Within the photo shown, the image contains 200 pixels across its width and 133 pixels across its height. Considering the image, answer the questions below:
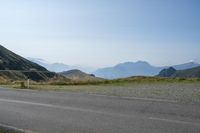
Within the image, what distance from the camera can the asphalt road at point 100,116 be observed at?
1006 cm

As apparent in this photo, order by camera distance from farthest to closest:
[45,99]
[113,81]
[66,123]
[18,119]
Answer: [113,81]
[45,99]
[18,119]
[66,123]

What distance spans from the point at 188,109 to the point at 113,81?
17478 mm

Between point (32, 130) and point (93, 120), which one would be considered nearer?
point (32, 130)

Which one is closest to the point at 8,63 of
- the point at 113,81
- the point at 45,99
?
the point at 113,81

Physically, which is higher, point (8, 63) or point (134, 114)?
point (8, 63)

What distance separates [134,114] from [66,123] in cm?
245

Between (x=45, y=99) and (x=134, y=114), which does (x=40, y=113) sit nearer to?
(x=134, y=114)

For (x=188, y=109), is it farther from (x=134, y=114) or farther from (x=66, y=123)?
(x=66, y=123)

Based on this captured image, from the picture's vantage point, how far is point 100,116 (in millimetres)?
12039

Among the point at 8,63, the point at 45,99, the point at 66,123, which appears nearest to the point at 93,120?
the point at 66,123

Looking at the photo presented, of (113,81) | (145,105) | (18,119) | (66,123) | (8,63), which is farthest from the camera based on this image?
(8,63)

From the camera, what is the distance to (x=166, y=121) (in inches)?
431

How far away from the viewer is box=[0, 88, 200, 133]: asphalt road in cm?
1006

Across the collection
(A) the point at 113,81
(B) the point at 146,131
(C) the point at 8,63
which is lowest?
(B) the point at 146,131
